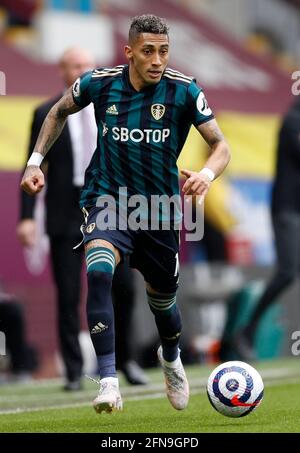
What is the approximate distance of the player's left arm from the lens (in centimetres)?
645

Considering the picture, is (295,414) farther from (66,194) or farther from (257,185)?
(257,185)

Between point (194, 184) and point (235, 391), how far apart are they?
44.4 inches

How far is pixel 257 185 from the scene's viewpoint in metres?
17.6

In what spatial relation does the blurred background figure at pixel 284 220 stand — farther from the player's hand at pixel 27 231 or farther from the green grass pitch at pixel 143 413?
the player's hand at pixel 27 231

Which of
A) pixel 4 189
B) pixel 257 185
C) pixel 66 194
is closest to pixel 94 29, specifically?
pixel 257 185

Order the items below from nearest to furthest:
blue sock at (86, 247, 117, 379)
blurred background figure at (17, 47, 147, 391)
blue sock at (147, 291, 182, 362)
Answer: blue sock at (86, 247, 117, 379) < blue sock at (147, 291, 182, 362) < blurred background figure at (17, 47, 147, 391)

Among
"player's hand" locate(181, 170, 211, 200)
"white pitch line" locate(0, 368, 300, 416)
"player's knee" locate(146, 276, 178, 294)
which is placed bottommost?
"white pitch line" locate(0, 368, 300, 416)

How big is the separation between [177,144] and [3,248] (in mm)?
7539

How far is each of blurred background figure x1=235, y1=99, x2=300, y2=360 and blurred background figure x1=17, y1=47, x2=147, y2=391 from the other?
6.95 feet

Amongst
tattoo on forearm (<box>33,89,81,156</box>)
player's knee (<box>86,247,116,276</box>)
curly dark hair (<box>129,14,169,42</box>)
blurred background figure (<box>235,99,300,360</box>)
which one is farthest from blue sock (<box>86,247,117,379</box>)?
blurred background figure (<box>235,99,300,360</box>)

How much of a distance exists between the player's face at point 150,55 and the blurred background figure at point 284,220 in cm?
492

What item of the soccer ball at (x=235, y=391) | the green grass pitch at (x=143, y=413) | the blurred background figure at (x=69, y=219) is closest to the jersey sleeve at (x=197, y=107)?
the soccer ball at (x=235, y=391)

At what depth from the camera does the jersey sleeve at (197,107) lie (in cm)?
689

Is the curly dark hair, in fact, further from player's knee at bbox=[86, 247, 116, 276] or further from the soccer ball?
the soccer ball
